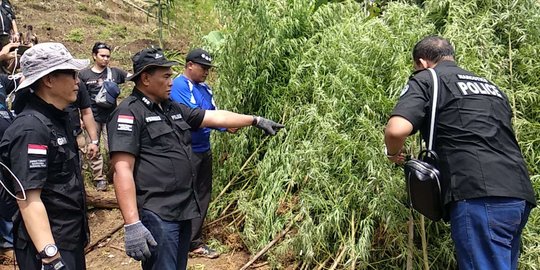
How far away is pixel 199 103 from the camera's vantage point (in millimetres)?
3883

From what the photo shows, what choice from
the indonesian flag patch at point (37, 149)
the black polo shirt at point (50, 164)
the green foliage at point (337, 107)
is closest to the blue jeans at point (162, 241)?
the black polo shirt at point (50, 164)

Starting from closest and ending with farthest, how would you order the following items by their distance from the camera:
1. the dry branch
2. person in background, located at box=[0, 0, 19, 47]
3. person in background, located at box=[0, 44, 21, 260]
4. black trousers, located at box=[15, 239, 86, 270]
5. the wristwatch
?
the wristwatch
black trousers, located at box=[15, 239, 86, 270]
person in background, located at box=[0, 44, 21, 260]
the dry branch
person in background, located at box=[0, 0, 19, 47]

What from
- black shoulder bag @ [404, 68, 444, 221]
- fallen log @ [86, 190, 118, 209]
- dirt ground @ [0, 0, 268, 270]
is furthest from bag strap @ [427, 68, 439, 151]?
dirt ground @ [0, 0, 268, 270]

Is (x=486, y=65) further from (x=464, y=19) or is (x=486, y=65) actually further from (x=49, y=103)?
(x=49, y=103)

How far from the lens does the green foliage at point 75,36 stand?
10.4m

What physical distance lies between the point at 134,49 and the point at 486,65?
8244 millimetres

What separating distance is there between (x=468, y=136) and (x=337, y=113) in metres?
1.40

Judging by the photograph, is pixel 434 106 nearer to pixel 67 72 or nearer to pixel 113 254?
pixel 67 72

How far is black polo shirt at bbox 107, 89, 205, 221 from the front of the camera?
2449 millimetres

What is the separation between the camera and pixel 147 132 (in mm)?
2512

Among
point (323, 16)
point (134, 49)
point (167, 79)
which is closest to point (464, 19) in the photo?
point (323, 16)

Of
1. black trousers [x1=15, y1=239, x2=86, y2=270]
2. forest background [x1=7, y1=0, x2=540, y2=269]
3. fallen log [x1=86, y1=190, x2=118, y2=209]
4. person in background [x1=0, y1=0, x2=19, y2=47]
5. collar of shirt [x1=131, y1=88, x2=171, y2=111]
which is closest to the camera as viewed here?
black trousers [x1=15, y1=239, x2=86, y2=270]

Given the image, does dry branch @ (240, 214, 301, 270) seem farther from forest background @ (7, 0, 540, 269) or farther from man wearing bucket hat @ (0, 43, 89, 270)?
man wearing bucket hat @ (0, 43, 89, 270)

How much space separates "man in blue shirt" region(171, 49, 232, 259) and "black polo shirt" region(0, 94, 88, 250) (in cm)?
154
